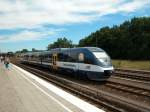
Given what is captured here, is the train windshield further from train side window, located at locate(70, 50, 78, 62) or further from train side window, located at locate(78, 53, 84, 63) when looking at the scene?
train side window, located at locate(70, 50, 78, 62)

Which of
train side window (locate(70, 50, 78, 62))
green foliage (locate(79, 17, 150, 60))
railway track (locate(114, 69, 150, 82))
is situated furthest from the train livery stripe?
green foliage (locate(79, 17, 150, 60))

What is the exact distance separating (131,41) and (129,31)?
604 cm

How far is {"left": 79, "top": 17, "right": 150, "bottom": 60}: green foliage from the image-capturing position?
88381 millimetres

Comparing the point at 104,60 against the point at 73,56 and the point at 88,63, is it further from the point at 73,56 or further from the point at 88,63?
the point at 73,56

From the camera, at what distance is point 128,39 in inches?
3802

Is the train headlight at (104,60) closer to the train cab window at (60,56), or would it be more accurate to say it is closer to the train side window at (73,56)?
the train side window at (73,56)

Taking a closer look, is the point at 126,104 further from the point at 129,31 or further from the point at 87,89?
the point at 129,31

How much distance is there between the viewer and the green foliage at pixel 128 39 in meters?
88.4

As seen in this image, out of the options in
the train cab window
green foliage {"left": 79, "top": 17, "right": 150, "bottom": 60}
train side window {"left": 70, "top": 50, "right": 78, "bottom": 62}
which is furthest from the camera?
green foliage {"left": 79, "top": 17, "right": 150, "bottom": 60}

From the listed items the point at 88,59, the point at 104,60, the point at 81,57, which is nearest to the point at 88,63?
the point at 88,59

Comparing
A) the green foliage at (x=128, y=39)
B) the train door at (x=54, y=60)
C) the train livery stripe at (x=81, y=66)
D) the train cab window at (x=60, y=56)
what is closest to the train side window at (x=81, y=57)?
the train livery stripe at (x=81, y=66)

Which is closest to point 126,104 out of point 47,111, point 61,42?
point 47,111

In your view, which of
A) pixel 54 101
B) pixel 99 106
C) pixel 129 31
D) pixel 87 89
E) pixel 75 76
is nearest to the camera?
pixel 99 106

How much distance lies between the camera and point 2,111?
1373 cm
